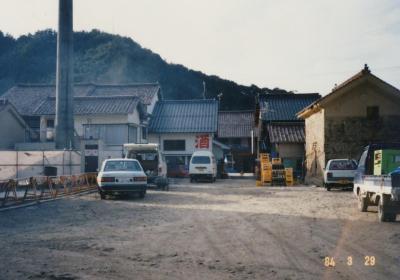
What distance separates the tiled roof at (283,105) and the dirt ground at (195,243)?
28829mm

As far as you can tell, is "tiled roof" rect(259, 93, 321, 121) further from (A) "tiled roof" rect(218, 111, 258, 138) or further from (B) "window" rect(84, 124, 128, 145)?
(A) "tiled roof" rect(218, 111, 258, 138)

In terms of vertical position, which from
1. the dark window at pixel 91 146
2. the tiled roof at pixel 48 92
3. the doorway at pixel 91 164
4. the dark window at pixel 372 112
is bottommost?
the doorway at pixel 91 164

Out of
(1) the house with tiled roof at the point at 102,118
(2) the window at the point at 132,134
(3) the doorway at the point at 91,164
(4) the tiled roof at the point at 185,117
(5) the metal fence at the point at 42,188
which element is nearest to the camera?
(5) the metal fence at the point at 42,188

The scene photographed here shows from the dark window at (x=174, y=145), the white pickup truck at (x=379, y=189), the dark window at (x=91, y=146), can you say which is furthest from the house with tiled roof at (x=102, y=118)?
the white pickup truck at (x=379, y=189)

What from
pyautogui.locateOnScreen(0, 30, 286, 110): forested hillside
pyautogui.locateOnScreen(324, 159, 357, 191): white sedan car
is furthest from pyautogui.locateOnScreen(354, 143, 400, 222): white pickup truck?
pyautogui.locateOnScreen(0, 30, 286, 110): forested hillside

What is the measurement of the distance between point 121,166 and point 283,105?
95.1 feet

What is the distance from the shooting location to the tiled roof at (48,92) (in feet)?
145

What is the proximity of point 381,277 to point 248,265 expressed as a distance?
1844 millimetres

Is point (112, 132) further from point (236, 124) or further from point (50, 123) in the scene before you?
point (236, 124)

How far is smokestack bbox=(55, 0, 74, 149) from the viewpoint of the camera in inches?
1164

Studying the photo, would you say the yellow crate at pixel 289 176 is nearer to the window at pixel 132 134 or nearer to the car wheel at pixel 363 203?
the car wheel at pixel 363 203

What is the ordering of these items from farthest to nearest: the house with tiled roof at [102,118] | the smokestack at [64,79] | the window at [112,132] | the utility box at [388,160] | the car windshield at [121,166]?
the window at [112,132] < the house with tiled roof at [102,118] < the smokestack at [64,79] < the car windshield at [121,166] < the utility box at [388,160]

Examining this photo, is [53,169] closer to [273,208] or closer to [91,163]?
[91,163]

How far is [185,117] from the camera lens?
46.7 metres
